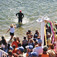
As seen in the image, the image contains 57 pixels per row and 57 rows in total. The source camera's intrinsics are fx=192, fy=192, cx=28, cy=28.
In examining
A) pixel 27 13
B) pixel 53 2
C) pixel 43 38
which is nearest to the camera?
pixel 43 38

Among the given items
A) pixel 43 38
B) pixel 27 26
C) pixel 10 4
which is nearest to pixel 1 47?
pixel 43 38

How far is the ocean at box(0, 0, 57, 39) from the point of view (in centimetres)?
1636

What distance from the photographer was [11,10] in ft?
71.0

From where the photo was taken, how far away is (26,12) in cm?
2089

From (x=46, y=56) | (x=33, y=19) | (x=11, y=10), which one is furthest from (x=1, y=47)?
(x=11, y=10)

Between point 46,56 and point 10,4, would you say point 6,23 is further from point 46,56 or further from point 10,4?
point 46,56

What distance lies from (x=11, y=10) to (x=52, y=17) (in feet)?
16.4

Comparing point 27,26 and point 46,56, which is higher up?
point 46,56

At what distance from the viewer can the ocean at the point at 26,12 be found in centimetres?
1636

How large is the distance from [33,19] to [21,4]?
599 cm

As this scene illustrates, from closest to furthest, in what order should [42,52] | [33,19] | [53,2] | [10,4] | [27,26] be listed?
1. [42,52]
2. [27,26]
3. [33,19]
4. [10,4]
5. [53,2]

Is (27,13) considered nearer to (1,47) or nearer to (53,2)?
(53,2)

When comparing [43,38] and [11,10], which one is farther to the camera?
[11,10]

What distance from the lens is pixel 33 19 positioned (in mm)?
18688
